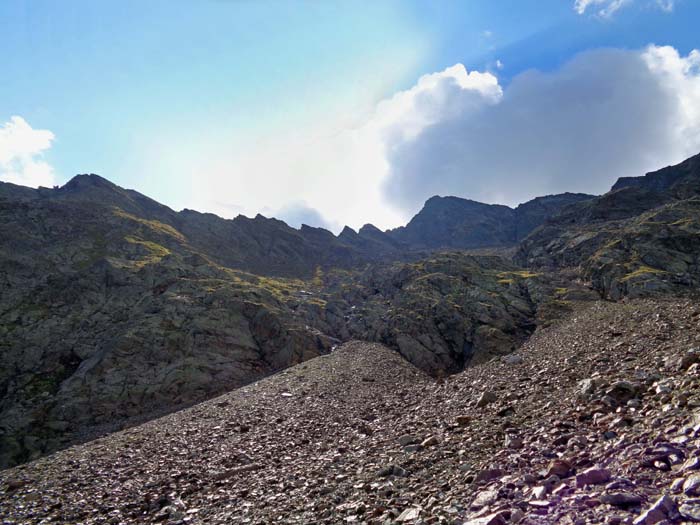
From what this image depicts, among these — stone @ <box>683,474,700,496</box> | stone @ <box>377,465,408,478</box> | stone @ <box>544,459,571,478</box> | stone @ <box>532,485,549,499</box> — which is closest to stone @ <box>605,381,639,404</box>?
stone @ <box>544,459,571,478</box>

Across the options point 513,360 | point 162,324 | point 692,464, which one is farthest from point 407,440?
point 162,324

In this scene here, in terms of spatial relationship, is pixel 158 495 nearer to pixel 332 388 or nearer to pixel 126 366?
pixel 332 388

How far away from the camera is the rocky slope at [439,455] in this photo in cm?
1166

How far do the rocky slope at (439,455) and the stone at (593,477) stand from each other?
1.2 inches

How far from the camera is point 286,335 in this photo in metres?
78.3

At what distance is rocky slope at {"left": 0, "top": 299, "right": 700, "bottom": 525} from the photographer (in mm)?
11664

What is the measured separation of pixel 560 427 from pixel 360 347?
191ft

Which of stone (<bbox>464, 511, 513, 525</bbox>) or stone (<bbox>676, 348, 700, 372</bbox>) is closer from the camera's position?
stone (<bbox>464, 511, 513, 525</bbox>)

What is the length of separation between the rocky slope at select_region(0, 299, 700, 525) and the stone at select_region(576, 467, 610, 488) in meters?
0.03

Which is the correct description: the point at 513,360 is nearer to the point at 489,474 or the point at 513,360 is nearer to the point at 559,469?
the point at 489,474

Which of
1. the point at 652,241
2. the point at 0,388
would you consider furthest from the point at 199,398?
the point at 652,241

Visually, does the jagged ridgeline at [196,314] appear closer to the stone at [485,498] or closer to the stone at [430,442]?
the stone at [430,442]

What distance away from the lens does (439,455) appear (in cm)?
1962

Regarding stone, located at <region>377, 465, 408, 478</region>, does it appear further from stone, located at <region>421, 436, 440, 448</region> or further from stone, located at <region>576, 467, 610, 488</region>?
stone, located at <region>576, 467, 610, 488</region>
